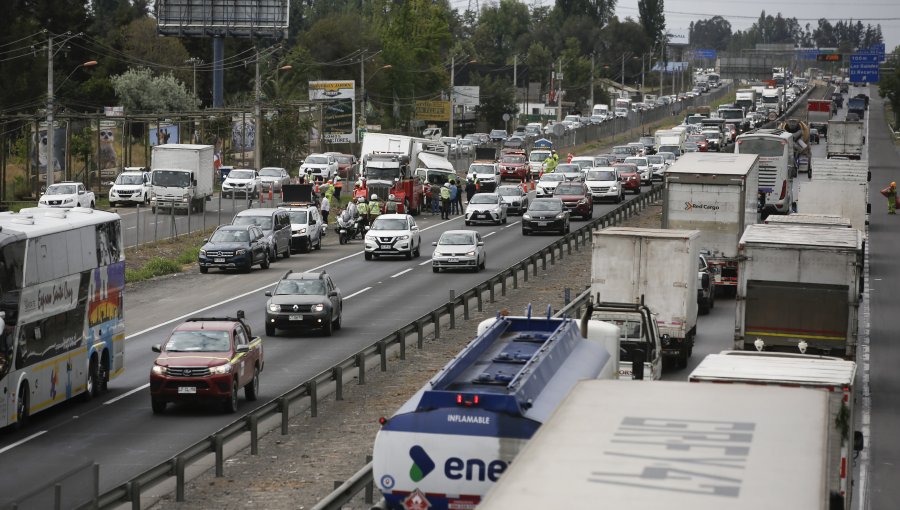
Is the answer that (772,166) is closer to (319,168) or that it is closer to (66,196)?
(66,196)

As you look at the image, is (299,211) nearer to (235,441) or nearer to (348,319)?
(348,319)

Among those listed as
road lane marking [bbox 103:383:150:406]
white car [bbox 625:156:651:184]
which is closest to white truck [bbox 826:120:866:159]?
white car [bbox 625:156:651:184]

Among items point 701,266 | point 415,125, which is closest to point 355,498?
point 701,266

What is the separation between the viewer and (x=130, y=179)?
72.6 m

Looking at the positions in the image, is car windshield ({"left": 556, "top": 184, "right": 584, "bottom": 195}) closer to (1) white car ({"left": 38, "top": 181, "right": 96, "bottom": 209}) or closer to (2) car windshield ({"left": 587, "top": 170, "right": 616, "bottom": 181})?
(2) car windshield ({"left": 587, "top": 170, "right": 616, "bottom": 181})

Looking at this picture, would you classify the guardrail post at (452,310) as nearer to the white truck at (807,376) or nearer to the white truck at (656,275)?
the white truck at (656,275)

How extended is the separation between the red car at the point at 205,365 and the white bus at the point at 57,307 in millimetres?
1715

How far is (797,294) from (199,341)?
11.5m

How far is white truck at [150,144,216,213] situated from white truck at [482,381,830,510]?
181ft

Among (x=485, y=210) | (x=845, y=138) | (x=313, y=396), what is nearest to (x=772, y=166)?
(x=485, y=210)

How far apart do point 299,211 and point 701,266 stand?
65.1 ft

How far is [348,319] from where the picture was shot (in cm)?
3853

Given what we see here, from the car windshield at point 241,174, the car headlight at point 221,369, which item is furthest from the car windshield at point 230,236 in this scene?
the car windshield at point 241,174

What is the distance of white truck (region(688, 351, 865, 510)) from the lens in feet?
52.5
